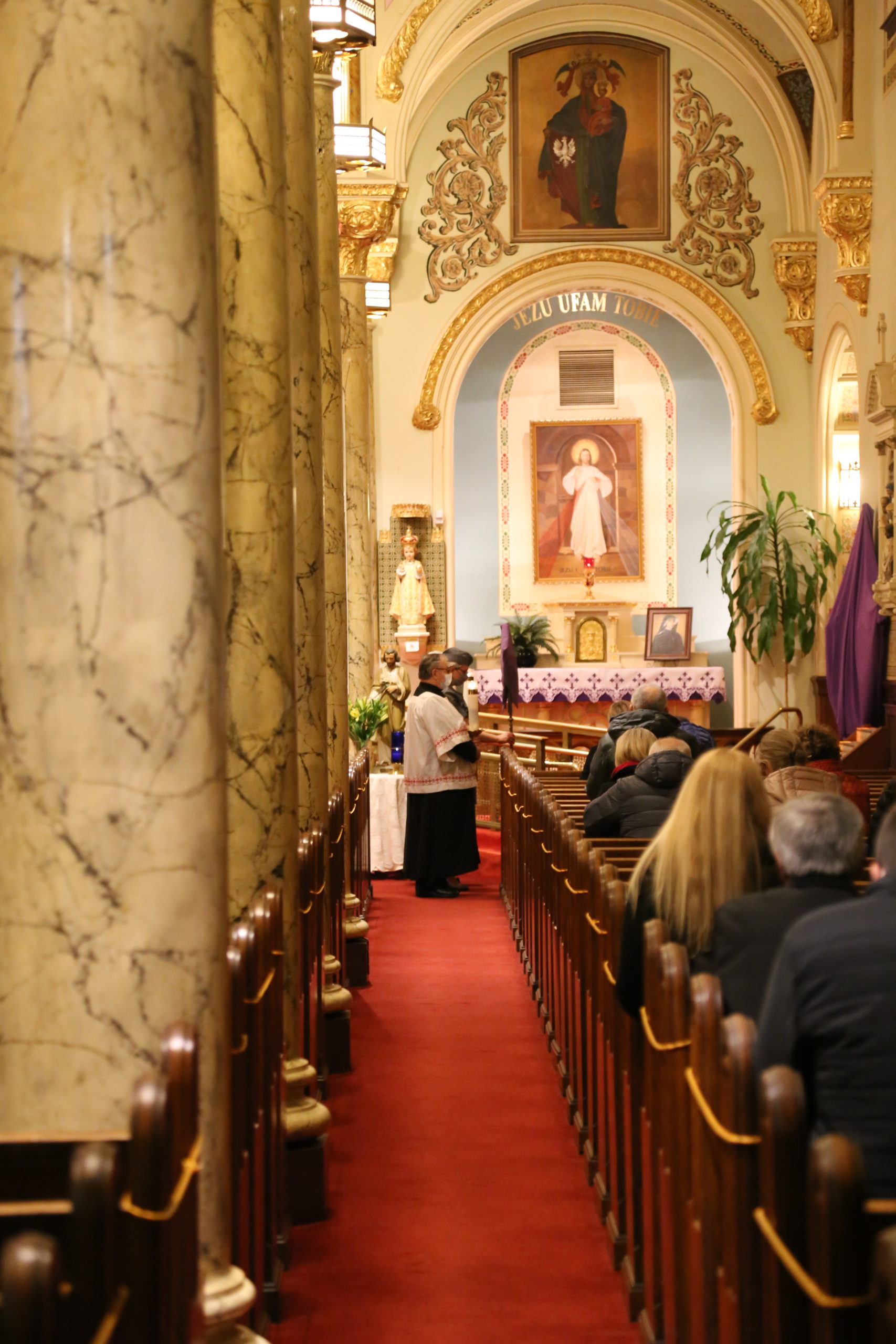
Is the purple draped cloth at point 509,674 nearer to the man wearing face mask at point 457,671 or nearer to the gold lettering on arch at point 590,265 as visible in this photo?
the man wearing face mask at point 457,671

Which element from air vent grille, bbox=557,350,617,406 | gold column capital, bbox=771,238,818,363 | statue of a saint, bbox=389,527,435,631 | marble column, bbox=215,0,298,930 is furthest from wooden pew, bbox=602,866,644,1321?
air vent grille, bbox=557,350,617,406

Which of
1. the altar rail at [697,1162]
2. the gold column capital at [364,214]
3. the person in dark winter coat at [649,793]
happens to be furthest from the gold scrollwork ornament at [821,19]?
the altar rail at [697,1162]

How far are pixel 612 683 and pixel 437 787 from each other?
21.9 feet

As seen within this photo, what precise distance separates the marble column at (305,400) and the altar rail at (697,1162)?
106cm

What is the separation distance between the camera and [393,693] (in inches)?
454

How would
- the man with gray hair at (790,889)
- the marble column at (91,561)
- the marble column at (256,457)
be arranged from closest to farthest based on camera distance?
1. the marble column at (91,561)
2. the man with gray hair at (790,889)
3. the marble column at (256,457)

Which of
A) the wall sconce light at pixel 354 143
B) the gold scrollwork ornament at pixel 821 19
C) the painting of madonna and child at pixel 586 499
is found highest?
the gold scrollwork ornament at pixel 821 19

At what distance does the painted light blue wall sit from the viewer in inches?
680

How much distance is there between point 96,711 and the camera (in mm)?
2082

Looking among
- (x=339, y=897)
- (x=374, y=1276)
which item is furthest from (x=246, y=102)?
(x=339, y=897)

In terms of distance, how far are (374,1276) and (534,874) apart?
3.25 m

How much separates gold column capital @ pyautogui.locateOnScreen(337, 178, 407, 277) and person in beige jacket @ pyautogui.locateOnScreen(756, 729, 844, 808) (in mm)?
8002

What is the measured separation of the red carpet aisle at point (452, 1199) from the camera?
3.42m

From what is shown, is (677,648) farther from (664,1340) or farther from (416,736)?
(664,1340)
